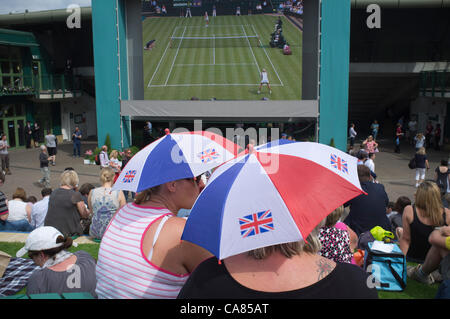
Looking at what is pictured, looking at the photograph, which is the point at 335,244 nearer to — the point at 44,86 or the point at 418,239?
the point at 418,239

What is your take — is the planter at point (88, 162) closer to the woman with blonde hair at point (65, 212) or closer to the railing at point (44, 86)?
the railing at point (44, 86)

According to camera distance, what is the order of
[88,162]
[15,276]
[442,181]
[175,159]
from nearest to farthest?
[175,159] < [15,276] < [442,181] < [88,162]

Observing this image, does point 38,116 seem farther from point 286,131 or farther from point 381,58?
point 381,58

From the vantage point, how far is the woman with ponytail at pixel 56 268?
3441 mm

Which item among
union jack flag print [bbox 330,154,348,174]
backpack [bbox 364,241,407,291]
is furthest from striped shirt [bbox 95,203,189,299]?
backpack [bbox 364,241,407,291]

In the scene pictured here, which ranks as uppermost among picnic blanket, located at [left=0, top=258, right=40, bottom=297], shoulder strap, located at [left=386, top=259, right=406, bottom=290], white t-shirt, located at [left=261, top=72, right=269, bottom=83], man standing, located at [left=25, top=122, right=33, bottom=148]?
white t-shirt, located at [left=261, top=72, right=269, bottom=83]

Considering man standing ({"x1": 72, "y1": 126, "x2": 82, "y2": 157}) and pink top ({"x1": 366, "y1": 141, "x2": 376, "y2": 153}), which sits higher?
pink top ({"x1": 366, "y1": 141, "x2": 376, "y2": 153})

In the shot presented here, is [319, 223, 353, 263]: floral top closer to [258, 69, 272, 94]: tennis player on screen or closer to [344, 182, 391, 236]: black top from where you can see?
[344, 182, 391, 236]: black top

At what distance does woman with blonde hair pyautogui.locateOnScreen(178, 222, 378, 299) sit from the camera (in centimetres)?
186

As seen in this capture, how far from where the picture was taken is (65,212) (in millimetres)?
6641

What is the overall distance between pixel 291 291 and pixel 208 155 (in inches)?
72.4

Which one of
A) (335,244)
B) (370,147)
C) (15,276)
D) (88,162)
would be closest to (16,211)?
(15,276)

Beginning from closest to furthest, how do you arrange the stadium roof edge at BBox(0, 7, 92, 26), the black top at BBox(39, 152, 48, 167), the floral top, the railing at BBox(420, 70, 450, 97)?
the floral top → the black top at BBox(39, 152, 48, 167) → the railing at BBox(420, 70, 450, 97) → the stadium roof edge at BBox(0, 7, 92, 26)

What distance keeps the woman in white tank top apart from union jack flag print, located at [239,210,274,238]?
319 mm
